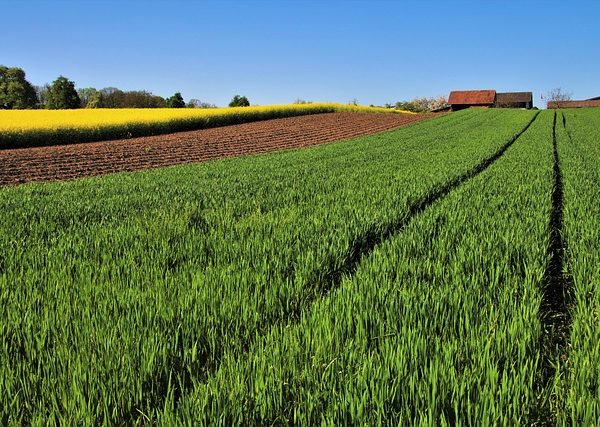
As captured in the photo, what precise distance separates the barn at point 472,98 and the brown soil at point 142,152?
191 ft

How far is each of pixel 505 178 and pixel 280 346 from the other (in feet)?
27.9

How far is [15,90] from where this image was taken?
72938 millimetres

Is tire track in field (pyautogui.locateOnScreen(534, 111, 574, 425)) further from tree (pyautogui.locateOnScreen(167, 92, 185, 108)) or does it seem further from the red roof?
the red roof

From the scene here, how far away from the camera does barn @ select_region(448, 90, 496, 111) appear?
285 ft

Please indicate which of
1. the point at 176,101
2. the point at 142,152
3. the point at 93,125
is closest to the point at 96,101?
the point at 176,101

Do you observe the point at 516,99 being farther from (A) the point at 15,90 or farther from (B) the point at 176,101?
(A) the point at 15,90

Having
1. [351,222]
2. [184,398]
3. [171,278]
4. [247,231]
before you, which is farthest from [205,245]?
[184,398]

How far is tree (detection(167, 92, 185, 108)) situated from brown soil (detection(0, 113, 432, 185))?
42.6 m

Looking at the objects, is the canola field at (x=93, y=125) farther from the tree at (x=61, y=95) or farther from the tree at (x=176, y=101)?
the tree at (x=61, y=95)

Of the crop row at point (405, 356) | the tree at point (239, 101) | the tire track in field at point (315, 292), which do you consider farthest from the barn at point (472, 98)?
the crop row at point (405, 356)

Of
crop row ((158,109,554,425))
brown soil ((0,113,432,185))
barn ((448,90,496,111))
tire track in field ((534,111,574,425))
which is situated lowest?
tire track in field ((534,111,574,425))

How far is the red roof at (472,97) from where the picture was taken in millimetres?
86938

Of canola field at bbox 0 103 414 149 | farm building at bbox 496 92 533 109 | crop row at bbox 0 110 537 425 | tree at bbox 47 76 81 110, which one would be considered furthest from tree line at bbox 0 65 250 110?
crop row at bbox 0 110 537 425

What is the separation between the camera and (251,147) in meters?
26.2
